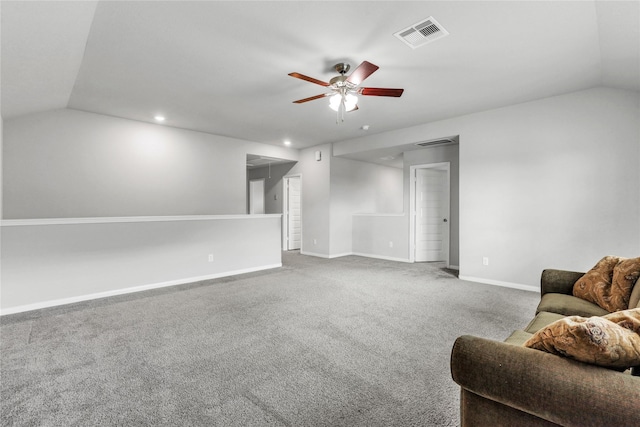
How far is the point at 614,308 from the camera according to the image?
1.98m

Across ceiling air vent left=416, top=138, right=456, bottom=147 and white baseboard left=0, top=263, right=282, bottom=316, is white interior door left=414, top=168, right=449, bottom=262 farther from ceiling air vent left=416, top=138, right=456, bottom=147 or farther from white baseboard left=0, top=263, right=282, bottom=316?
white baseboard left=0, top=263, right=282, bottom=316

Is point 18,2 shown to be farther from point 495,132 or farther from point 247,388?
point 495,132

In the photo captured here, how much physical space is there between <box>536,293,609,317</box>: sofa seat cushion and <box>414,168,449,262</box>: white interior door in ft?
13.4

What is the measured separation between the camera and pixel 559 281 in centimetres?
250

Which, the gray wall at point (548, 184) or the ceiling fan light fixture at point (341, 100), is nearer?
the ceiling fan light fixture at point (341, 100)

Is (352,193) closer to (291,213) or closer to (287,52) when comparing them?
(291,213)

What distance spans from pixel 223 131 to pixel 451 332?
16.2 ft

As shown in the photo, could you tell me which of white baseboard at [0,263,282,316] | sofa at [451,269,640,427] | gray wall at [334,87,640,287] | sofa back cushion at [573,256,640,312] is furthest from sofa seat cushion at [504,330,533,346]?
white baseboard at [0,263,282,316]

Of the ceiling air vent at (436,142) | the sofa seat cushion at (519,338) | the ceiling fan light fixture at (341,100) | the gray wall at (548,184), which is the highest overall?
the ceiling air vent at (436,142)

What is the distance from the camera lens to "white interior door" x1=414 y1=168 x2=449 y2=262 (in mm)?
6383

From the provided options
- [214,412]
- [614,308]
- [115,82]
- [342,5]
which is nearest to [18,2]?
[115,82]

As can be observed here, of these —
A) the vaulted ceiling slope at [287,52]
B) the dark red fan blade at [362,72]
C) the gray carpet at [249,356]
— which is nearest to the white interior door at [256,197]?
the vaulted ceiling slope at [287,52]

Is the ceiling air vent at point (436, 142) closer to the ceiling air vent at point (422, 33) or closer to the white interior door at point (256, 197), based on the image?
the ceiling air vent at point (422, 33)

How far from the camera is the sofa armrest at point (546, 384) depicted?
91 cm
